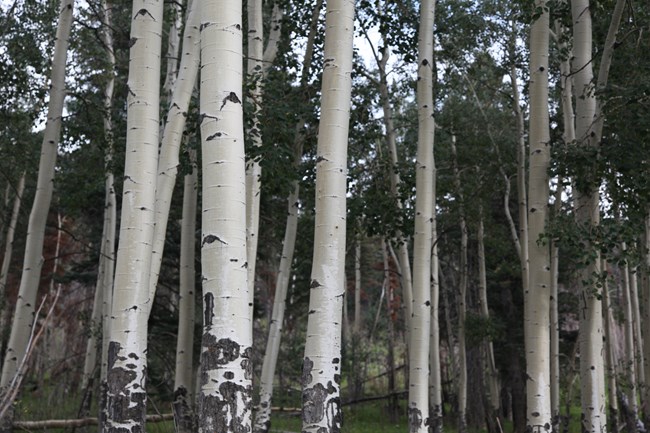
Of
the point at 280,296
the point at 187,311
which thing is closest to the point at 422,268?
the point at 280,296

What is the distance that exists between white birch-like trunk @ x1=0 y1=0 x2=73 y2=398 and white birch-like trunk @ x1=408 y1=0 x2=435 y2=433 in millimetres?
4911

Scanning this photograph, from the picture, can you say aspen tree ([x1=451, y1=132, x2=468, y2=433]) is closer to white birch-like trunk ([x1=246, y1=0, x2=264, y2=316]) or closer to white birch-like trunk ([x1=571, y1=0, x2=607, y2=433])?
white birch-like trunk ([x1=571, y1=0, x2=607, y2=433])

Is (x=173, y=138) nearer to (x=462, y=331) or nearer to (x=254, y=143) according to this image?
(x=254, y=143)

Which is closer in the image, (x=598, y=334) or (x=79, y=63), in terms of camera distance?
(x=598, y=334)

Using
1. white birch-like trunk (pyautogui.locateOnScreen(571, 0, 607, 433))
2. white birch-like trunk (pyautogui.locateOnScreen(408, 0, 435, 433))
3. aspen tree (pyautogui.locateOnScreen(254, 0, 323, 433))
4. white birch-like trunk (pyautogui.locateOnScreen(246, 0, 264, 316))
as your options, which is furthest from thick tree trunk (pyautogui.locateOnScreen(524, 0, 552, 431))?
aspen tree (pyautogui.locateOnScreen(254, 0, 323, 433))

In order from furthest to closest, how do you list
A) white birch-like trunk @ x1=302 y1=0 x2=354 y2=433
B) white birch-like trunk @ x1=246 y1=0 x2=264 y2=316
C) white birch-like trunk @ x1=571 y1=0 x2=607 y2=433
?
white birch-like trunk @ x1=571 y1=0 x2=607 y2=433 → white birch-like trunk @ x1=246 y1=0 x2=264 y2=316 → white birch-like trunk @ x1=302 y1=0 x2=354 y2=433

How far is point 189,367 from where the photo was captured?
11.1 meters

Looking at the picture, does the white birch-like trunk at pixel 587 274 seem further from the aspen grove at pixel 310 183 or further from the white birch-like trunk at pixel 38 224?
the white birch-like trunk at pixel 38 224

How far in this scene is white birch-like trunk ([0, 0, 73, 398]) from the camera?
30.9 feet

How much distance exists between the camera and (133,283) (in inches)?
237

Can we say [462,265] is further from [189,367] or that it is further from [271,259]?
[189,367]

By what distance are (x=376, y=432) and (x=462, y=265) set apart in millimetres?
5043

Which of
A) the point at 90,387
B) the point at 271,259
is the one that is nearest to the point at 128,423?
the point at 90,387

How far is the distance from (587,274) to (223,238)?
6106 millimetres
